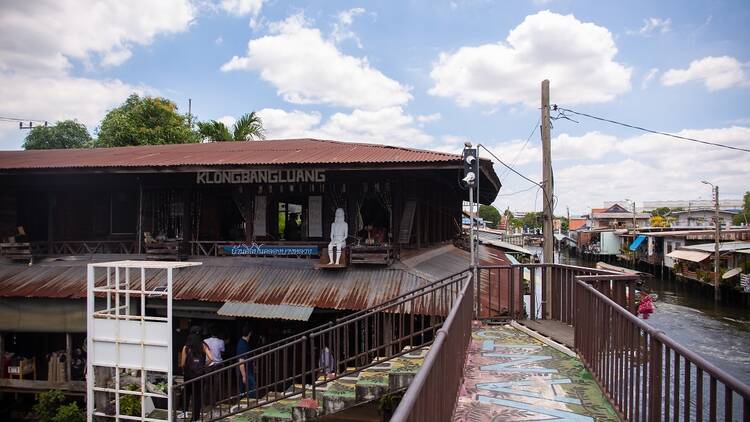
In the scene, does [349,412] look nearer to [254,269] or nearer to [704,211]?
[254,269]

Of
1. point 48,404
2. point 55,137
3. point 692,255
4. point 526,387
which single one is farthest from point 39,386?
point 692,255

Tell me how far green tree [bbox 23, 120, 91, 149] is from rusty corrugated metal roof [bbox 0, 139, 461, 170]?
29710mm

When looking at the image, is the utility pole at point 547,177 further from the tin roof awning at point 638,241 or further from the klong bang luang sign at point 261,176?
the tin roof awning at point 638,241

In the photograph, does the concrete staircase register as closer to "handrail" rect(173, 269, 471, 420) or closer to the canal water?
"handrail" rect(173, 269, 471, 420)

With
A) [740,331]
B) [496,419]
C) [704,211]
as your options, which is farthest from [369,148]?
[704,211]

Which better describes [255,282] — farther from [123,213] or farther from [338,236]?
[123,213]

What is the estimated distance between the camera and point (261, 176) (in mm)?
13516

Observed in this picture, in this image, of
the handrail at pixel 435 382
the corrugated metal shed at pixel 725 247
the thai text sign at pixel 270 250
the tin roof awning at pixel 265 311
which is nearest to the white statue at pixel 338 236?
the thai text sign at pixel 270 250

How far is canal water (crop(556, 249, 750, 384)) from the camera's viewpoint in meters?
22.0

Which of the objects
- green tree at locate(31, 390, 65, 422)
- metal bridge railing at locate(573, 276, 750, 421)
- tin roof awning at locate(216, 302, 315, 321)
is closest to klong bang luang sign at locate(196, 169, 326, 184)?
tin roof awning at locate(216, 302, 315, 321)

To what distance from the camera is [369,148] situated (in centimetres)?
1602

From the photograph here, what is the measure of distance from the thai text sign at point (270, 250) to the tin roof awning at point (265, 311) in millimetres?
2048

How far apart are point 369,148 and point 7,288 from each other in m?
11.3

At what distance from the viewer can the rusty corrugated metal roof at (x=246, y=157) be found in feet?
43.4
